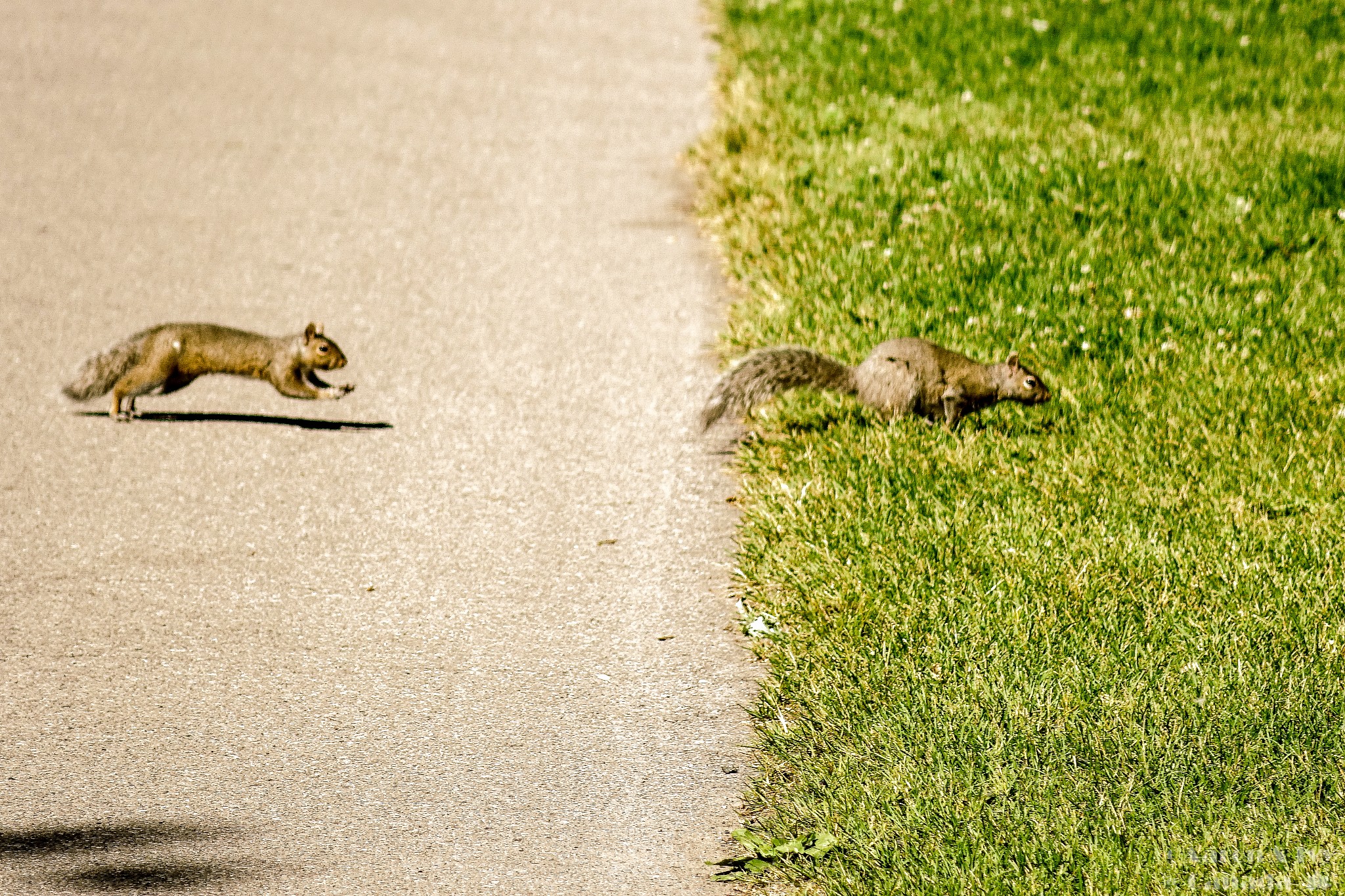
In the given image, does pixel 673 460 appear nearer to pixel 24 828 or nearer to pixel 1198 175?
pixel 24 828

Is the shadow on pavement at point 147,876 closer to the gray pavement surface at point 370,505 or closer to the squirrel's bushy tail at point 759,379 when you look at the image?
the gray pavement surface at point 370,505

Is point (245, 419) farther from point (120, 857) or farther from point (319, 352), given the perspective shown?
point (120, 857)

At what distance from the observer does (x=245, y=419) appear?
5.99 metres

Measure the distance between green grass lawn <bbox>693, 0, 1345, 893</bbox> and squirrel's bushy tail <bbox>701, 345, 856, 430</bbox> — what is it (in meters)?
0.28

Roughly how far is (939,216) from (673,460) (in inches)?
96.5

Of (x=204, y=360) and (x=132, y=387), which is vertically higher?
(x=204, y=360)

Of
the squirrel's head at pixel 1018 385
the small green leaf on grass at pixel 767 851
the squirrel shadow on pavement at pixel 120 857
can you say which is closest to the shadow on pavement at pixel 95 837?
the squirrel shadow on pavement at pixel 120 857

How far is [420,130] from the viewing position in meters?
9.33

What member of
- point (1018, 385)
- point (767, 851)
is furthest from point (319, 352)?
point (767, 851)

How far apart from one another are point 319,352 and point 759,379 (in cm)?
181

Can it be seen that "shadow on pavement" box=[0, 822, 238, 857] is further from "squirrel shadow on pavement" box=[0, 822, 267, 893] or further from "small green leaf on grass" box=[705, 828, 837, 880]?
"small green leaf on grass" box=[705, 828, 837, 880]

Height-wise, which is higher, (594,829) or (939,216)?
(939,216)

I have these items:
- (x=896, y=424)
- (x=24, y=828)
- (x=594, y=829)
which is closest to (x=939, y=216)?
(x=896, y=424)

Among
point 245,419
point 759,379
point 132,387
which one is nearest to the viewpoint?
point 759,379
